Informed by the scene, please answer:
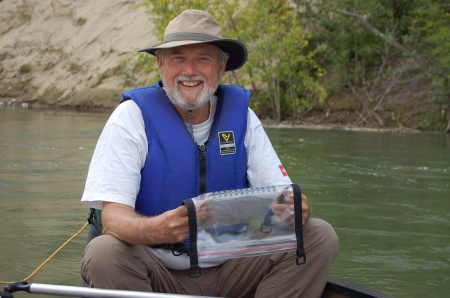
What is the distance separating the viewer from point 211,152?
2.71 m

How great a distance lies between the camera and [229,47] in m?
2.84

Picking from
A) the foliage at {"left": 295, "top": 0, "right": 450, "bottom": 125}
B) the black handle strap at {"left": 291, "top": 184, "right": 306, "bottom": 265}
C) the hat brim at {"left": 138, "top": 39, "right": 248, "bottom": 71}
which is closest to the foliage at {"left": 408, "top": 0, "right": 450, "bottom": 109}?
the foliage at {"left": 295, "top": 0, "right": 450, "bottom": 125}

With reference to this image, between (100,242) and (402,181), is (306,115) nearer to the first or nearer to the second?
(402,181)

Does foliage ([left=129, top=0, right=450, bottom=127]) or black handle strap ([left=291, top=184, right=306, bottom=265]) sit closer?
black handle strap ([left=291, top=184, right=306, bottom=265])

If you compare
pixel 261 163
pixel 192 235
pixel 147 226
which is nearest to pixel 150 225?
pixel 147 226

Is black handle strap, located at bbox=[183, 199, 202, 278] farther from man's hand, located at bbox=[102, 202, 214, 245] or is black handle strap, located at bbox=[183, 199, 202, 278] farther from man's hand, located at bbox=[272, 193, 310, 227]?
man's hand, located at bbox=[272, 193, 310, 227]

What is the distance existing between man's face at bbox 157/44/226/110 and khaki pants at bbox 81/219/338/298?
610 mm

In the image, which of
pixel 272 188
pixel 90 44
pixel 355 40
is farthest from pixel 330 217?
pixel 90 44

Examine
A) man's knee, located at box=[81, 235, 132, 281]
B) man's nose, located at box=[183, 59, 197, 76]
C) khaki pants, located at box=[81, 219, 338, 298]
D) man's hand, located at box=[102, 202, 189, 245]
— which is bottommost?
khaki pants, located at box=[81, 219, 338, 298]

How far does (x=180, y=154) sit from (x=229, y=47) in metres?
0.50

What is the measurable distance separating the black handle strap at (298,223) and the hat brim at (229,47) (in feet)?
2.10

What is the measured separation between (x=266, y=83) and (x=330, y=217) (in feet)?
Answer: 36.1

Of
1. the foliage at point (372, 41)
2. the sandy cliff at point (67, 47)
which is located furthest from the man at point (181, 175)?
the sandy cliff at point (67, 47)

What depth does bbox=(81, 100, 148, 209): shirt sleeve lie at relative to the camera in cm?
245
